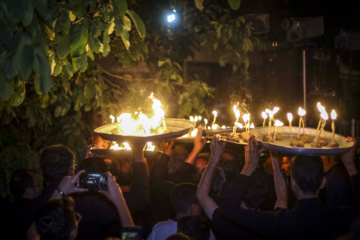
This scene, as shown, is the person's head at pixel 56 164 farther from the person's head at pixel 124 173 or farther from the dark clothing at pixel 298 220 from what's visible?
the dark clothing at pixel 298 220

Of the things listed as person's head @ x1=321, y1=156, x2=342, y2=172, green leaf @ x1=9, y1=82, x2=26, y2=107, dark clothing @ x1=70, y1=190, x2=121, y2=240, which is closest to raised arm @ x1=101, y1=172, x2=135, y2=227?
dark clothing @ x1=70, y1=190, x2=121, y2=240

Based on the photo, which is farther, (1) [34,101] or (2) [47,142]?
(2) [47,142]

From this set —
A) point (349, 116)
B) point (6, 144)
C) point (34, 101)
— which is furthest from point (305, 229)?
point (349, 116)

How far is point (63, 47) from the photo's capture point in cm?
317

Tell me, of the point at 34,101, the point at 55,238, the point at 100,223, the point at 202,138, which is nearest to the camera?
the point at 55,238

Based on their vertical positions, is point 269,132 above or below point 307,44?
below

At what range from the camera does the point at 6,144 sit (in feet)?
23.7

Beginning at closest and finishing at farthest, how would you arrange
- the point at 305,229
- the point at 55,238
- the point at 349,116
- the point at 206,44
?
1. the point at 55,238
2. the point at 305,229
3. the point at 206,44
4. the point at 349,116

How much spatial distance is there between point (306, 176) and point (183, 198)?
115 centimetres

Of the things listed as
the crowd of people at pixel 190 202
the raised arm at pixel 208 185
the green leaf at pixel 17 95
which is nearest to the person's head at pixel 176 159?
the crowd of people at pixel 190 202

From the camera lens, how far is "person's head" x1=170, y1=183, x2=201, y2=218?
3.50 meters

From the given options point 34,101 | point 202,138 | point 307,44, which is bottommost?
point 202,138

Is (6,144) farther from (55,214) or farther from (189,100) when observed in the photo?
(55,214)

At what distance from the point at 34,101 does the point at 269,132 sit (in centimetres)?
380
